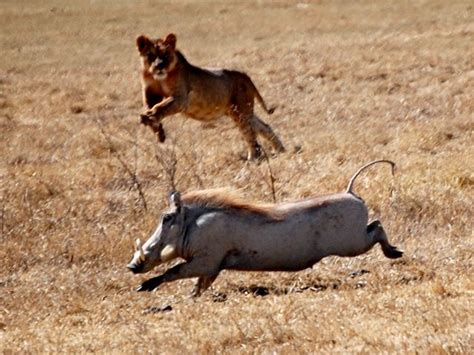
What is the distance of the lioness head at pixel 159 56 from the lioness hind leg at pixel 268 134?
4.28ft

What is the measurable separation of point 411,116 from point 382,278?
27.5 feet

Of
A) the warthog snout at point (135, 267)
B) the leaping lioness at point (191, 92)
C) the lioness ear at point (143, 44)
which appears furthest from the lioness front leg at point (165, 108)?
the warthog snout at point (135, 267)

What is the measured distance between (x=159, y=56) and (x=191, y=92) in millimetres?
647

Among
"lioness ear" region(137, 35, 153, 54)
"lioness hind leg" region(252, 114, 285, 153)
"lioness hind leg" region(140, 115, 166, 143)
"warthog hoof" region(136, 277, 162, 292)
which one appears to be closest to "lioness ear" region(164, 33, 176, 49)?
"lioness ear" region(137, 35, 153, 54)

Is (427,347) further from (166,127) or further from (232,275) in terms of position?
(166,127)

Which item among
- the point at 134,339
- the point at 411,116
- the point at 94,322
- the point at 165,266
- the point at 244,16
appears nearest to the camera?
the point at 134,339

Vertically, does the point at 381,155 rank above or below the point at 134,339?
below

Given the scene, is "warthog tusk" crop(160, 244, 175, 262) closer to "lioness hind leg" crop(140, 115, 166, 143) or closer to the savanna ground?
the savanna ground

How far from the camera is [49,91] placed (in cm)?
2067

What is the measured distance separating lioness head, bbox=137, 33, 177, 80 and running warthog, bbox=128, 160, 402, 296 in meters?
5.74

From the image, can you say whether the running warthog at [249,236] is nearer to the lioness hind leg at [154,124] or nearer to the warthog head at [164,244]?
the warthog head at [164,244]

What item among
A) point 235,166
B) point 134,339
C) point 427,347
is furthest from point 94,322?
point 235,166

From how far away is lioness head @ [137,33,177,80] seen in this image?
13.6 m

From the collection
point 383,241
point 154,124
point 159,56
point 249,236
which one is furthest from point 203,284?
point 159,56
